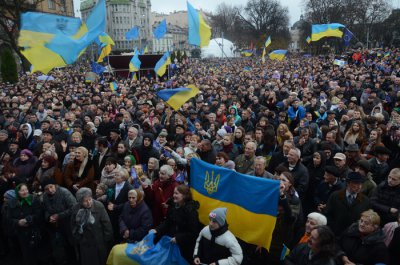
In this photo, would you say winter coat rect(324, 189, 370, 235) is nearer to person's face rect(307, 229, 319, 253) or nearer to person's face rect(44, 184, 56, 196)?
person's face rect(307, 229, 319, 253)

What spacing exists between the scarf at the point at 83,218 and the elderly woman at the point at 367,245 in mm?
3181

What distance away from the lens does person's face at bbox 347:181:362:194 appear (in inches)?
173

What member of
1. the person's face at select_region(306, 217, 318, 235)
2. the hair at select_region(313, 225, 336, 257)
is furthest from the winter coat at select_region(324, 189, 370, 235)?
Result: the hair at select_region(313, 225, 336, 257)

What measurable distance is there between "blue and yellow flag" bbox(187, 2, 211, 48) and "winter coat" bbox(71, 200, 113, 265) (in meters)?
7.70

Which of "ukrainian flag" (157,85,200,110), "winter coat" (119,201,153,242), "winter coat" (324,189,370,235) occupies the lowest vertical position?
"winter coat" (119,201,153,242)

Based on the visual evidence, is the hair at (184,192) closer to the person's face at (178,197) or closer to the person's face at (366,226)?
the person's face at (178,197)

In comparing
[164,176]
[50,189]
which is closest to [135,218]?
[164,176]

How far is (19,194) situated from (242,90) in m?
11.8

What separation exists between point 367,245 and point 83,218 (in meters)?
3.51

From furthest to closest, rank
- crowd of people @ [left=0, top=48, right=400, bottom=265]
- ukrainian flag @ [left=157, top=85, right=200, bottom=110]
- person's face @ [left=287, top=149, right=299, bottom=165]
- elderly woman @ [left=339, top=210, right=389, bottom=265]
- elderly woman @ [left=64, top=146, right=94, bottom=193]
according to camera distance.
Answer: ukrainian flag @ [left=157, top=85, right=200, bottom=110], elderly woman @ [left=64, top=146, right=94, bottom=193], person's face @ [left=287, top=149, right=299, bottom=165], crowd of people @ [left=0, top=48, right=400, bottom=265], elderly woman @ [left=339, top=210, right=389, bottom=265]

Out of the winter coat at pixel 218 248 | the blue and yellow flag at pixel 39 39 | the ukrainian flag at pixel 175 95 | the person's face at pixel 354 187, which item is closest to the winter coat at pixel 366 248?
the person's face at pixel 354 187

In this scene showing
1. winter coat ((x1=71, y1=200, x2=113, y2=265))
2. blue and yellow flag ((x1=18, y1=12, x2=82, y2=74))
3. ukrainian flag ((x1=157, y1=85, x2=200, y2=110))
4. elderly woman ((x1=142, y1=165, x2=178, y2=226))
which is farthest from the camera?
ukrainian flag ((x1=157, y1=85, x2=200, y2=110))

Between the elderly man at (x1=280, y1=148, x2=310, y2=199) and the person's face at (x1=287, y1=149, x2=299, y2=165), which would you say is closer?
the elderly man at (x1=280, y1=148, x2=310, y2=199)

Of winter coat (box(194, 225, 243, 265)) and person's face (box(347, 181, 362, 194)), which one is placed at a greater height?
person's face (box(347, 181, 362, 194))
